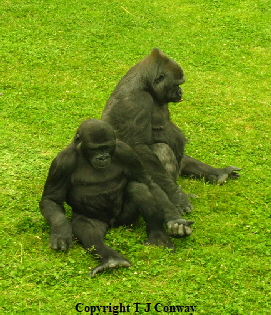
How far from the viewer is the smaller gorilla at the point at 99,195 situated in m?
6.00

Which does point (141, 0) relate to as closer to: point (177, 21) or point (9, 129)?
point (177, 21)

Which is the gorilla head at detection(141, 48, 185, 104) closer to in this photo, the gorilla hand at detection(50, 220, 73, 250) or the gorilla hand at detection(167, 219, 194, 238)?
the gorilla hand at detection(167, 219, 194, 238)

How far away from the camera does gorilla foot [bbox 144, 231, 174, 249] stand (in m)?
6.23

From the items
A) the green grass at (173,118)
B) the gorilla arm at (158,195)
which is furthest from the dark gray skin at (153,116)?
the green grass at (173,118)

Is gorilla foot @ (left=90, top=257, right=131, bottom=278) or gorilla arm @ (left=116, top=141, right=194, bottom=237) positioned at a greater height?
gorilla arm @ (left=116, top=141, right=194, bottom=237)

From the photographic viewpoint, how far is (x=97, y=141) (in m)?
5.94

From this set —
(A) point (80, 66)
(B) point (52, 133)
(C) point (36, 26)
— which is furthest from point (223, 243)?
(C) point (36, 26)

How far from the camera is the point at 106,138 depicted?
5.95 m

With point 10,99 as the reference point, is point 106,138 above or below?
above

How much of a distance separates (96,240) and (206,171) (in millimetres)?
2446

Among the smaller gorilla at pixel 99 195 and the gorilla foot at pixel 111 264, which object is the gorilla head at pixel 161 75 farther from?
the gorilla foot at pixel 111 264

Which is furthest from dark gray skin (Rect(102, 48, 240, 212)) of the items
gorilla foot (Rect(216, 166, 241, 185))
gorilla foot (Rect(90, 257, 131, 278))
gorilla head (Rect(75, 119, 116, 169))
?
gorilla foot (Rect(90, 257, 131, 278))

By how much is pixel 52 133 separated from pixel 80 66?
2689mm

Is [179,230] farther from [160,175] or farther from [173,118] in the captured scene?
[173,118]
